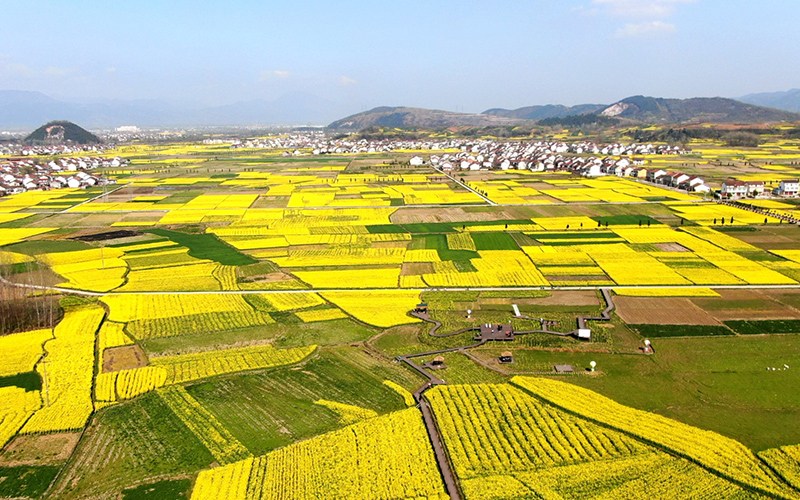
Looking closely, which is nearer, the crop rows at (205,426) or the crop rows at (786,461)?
the crop rows at (786,461)

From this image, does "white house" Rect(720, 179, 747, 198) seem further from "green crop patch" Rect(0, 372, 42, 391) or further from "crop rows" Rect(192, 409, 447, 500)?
"green crop patch" Rect(0, 372, 42, 391)

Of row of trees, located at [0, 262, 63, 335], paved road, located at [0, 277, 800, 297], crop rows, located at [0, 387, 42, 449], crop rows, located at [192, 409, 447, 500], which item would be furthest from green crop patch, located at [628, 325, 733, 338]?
row of trees, located at [0, 262, 63, 335]

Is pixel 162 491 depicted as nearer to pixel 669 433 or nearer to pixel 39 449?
pixel 39 449

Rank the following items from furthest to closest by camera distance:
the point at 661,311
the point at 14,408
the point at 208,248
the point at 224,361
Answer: the point at 208,248, the point at 661,311, the point at 224,361, the point at 14,408

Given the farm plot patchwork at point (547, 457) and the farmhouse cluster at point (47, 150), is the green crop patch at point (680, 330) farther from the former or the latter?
the farmhouse cluster at point (47, 150)

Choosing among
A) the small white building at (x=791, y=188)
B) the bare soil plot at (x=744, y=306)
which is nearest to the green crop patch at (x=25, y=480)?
the bare soil plot at (x=744, y=306)

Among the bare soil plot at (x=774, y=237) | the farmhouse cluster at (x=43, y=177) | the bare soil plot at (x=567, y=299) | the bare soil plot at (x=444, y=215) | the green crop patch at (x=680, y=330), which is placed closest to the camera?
the green crop patch at (x=680, y=330)

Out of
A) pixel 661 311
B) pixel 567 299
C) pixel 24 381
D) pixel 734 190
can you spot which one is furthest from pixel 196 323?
pixel 734 190
